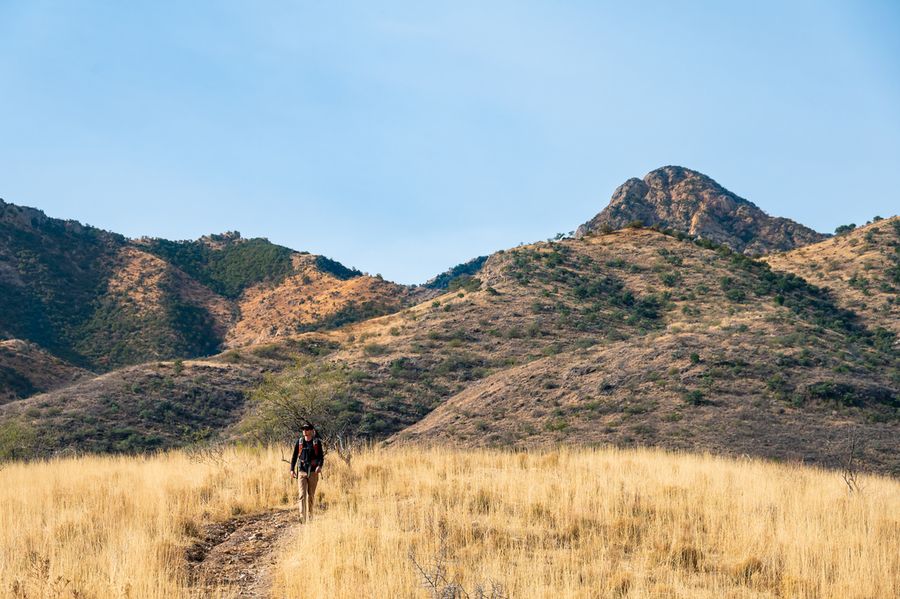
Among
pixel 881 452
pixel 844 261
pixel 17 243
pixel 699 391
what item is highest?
pixel 17 243

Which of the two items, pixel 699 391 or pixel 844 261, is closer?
pixel 699 391

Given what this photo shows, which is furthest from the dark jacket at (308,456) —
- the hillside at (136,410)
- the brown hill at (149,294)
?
the brown hill at (149,294)

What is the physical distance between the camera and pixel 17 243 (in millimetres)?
90062

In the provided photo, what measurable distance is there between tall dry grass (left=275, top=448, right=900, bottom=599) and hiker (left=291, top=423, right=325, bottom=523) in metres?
0.49

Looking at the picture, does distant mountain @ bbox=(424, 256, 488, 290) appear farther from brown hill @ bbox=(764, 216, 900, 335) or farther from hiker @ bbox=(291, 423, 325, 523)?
hiker @ bbox=(291, 423, 325, 523)

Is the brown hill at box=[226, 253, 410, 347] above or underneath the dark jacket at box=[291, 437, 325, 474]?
above

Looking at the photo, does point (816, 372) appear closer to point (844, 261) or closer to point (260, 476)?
point (260, 476)

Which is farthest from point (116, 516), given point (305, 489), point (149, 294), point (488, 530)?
point (149, 294)

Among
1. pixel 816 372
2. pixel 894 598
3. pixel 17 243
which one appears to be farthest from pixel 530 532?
pixel 17 243

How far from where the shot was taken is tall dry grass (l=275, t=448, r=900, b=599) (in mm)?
8641

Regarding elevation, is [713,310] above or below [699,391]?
above

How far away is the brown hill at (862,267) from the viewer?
51406mm

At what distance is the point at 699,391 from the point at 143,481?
25.0 m

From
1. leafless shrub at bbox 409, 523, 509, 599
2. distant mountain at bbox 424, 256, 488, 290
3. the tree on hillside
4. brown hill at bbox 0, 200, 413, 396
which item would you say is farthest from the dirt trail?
distant mountain at bbox 424, 256, 488, 290
